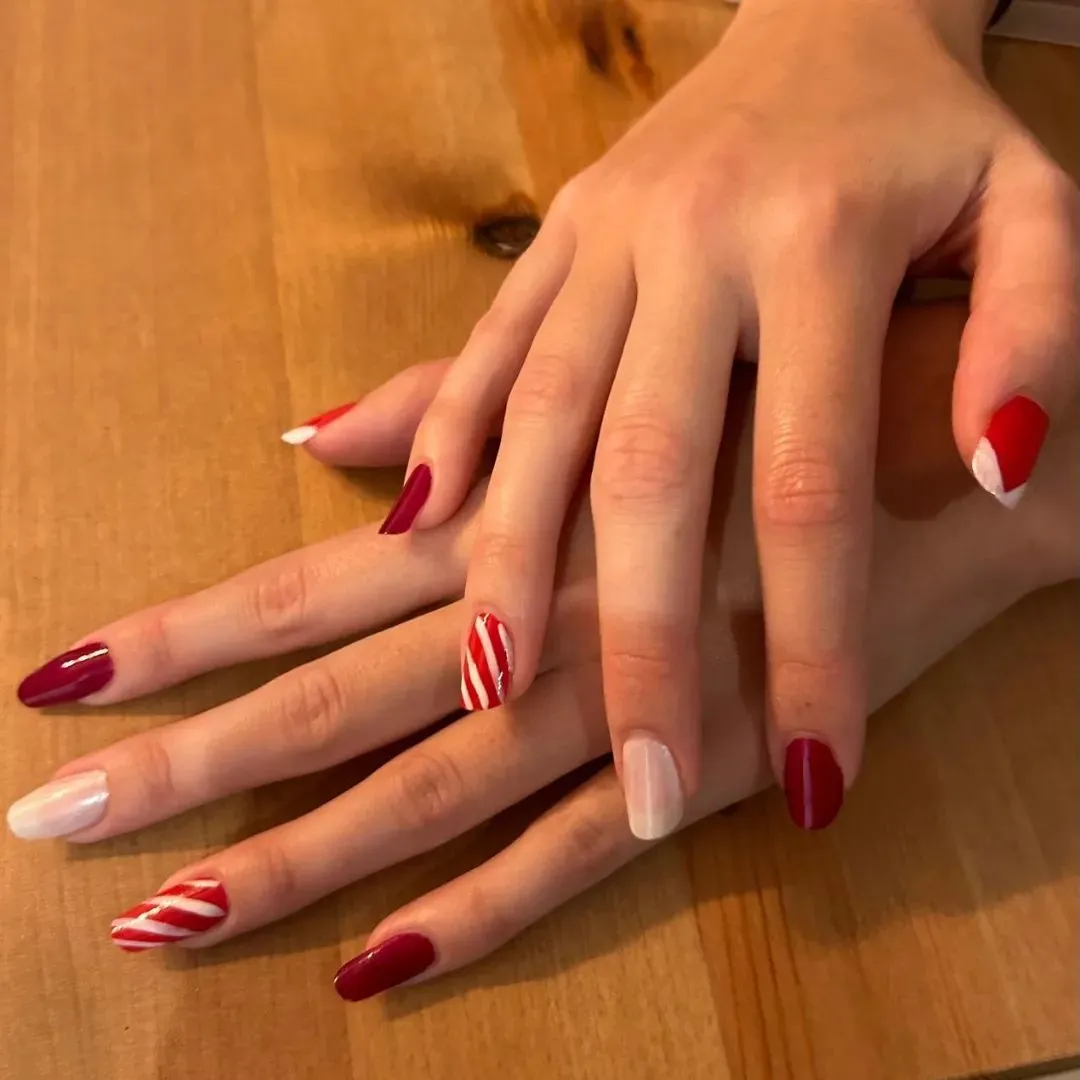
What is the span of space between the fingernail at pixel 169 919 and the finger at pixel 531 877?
68mm

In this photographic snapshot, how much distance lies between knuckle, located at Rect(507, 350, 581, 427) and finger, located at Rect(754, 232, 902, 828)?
103 millimetres

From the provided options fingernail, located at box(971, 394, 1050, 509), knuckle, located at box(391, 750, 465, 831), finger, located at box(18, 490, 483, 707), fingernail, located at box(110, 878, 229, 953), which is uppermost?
fingernail, located at box(971, 394, 1050, 509)

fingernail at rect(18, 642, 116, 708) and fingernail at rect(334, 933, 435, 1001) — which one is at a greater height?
fingernail at rect(18, 642, 116, 708)

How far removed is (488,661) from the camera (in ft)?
1.77

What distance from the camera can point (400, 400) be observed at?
2.00ft

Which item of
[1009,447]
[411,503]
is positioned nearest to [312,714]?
[411,503]

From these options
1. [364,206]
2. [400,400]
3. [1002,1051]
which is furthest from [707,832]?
[364,206]

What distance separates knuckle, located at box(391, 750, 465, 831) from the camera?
1.76 feet

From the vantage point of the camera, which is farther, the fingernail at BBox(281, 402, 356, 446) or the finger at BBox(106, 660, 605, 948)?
the fingernail at BBox(281, 402, 356, 446)

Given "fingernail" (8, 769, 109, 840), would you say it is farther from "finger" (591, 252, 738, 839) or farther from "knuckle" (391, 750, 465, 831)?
"finger" (591, 252, 738, 839)

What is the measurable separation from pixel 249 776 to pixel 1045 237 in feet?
1.65

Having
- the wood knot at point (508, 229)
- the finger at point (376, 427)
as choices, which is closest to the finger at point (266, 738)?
the finger at point (376, 427)

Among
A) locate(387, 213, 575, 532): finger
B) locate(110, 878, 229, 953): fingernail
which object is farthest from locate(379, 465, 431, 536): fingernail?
locate(110, 878, 229, 953): fingernail

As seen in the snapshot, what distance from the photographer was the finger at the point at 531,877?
501 mm
